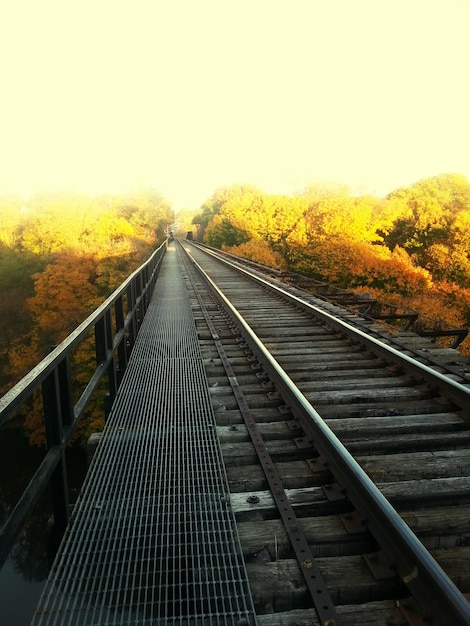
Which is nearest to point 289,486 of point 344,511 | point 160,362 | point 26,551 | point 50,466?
point 344,511

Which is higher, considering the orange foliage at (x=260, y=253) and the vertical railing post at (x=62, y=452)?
the vertical railing post at (x=62, y=452)

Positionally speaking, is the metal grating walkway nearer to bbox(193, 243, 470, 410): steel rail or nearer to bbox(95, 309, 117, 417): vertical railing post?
bbox(95, 309, 117, 417): vertical railing post

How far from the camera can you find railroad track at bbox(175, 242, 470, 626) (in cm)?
240

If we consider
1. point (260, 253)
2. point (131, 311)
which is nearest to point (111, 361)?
point (131, 311)

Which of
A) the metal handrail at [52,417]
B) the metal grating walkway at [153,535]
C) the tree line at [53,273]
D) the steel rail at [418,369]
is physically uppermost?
the metal handrail at [52,417]

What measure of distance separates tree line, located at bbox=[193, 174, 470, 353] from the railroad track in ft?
73.7

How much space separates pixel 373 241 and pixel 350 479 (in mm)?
41234

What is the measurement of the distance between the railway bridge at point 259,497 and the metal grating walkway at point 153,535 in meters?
0.01

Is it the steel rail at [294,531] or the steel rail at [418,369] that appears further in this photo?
the steel rail at [418,369]

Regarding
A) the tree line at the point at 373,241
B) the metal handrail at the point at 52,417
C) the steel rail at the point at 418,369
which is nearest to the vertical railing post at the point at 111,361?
the metal handrail at the point at 52,417

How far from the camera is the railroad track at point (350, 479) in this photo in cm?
240

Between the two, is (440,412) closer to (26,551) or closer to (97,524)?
(97,524)

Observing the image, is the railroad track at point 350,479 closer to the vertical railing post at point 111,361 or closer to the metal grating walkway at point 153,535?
the metal grating walkway at point 153,535

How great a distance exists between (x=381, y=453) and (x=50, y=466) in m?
2.53
